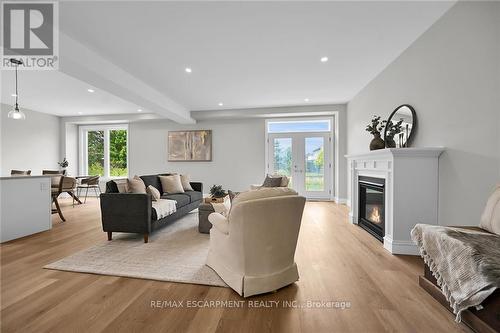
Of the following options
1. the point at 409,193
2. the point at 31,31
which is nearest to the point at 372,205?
the point at 409,193

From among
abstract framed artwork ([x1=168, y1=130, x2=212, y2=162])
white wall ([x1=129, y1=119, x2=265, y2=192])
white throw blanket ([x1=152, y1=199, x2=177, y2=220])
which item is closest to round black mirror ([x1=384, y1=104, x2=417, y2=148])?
white throw blanket ([x1=152, y1=199, x2=177, y2=220])

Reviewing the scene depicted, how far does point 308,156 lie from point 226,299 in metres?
5.37

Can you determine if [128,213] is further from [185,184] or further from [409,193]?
[409,193]

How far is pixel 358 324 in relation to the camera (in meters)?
1.46

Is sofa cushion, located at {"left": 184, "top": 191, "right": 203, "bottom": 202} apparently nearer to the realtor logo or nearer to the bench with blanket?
the realtor logo

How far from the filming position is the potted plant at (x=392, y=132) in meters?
3.13

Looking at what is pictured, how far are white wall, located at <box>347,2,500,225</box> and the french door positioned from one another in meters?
3.47

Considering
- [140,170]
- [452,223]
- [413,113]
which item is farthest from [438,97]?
[140,170]

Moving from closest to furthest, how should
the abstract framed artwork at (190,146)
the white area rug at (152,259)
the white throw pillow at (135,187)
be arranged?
the white area rug at (152,259)
the white throw pillow at (135,187)
the abstract framed artwork at (190,146)

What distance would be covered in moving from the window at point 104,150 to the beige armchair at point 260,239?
7.19 metres

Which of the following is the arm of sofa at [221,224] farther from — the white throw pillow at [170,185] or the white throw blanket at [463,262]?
the white throw pillow at [170,185]

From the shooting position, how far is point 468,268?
135 cm

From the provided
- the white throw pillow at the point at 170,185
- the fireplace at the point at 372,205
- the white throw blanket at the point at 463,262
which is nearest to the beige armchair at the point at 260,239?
the white throw blanket at the point at 463,262

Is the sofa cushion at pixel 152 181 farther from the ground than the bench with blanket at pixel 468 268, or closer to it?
farther from the ground
